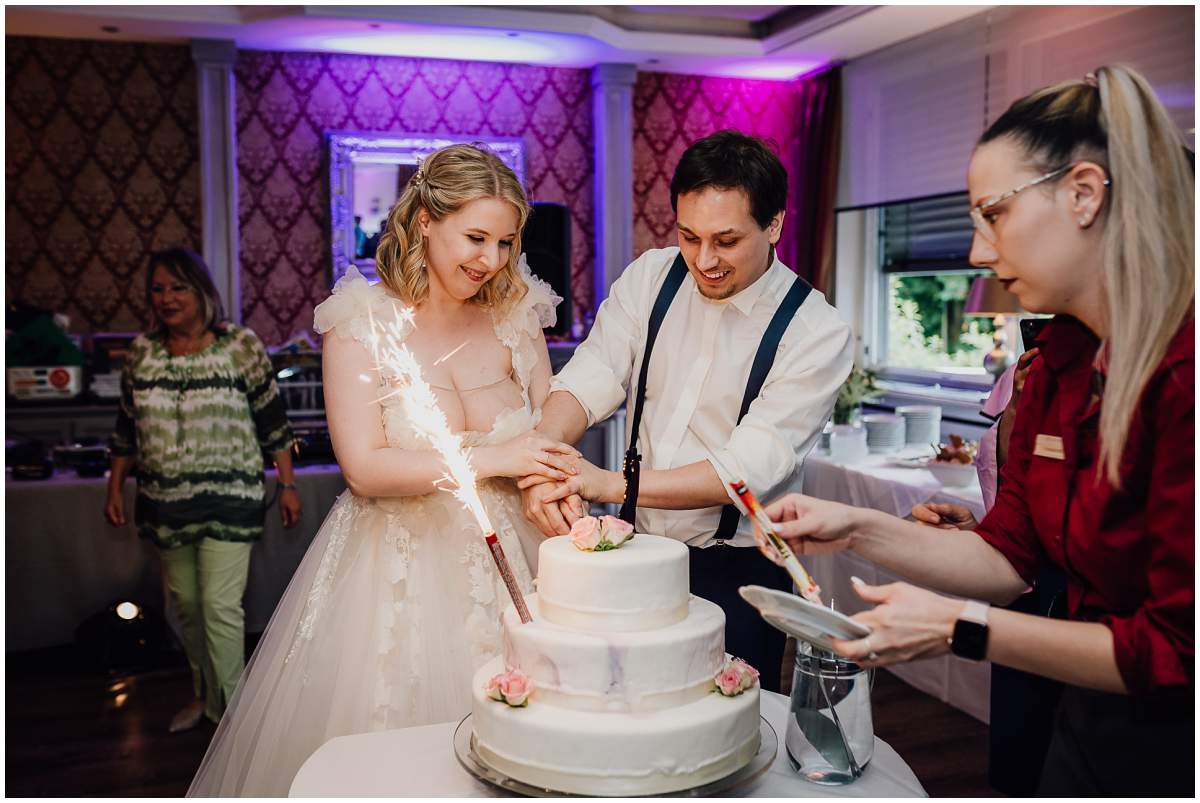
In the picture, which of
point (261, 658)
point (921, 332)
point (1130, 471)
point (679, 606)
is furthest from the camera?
point (921, 332)

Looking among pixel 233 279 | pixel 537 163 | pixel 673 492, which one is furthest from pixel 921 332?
pixel 673 492

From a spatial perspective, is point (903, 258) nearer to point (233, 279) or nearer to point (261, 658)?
point (233, 279)

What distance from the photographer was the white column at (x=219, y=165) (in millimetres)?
5930

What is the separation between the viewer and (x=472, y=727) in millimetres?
1529

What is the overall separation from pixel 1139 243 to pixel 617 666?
0.82 m

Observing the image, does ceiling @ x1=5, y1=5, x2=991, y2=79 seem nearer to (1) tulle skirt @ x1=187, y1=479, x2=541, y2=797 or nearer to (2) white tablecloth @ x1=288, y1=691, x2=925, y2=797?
(1) tulle skirt @ x1=187, y1=479, x2=541, y2=797

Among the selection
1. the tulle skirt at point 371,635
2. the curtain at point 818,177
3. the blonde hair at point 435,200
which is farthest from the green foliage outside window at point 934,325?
the tulle skirt at point 371,635

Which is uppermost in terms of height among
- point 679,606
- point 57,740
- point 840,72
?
point 840,72

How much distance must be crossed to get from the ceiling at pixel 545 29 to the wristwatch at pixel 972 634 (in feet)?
16.1

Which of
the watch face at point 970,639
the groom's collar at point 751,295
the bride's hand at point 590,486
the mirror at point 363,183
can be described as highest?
the mirror at point 363,183

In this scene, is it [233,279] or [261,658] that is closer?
[261,658]

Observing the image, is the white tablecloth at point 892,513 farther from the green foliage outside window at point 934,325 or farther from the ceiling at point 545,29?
the ceiling at point 545,29

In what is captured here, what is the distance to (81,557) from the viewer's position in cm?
431

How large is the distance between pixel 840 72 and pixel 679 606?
19.9 ft
